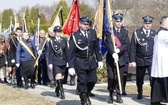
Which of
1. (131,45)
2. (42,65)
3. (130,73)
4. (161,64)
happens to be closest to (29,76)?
(42,65)

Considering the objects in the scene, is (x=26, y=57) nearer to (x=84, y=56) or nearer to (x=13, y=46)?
(x=13, y=46)

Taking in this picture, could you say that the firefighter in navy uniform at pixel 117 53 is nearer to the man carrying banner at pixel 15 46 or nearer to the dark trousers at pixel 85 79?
the dark trousers at pixel 85 79

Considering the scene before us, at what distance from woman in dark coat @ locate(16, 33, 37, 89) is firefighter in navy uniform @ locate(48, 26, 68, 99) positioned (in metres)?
2.45

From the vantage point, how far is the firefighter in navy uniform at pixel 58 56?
468 inches

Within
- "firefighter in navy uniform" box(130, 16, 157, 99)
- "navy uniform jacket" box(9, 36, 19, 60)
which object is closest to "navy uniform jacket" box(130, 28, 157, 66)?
"firefighter in navy uniform" box(130, 16, 157, 99)

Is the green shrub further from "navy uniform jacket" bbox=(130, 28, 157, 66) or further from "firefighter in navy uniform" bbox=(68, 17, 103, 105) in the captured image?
"firefighter in navy uniform" bbox=(68, 17, 103, 105)

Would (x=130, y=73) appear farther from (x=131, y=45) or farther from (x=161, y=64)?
(x=161, y=64)

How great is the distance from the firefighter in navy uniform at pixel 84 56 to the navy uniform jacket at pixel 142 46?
1.32 metres

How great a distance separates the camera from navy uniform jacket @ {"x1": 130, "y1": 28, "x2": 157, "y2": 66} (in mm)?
10750

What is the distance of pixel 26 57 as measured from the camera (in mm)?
14586

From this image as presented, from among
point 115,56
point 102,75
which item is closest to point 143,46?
point 115,56

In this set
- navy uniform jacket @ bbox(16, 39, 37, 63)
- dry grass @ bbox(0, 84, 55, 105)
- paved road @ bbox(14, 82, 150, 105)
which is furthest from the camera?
navy uniform jacket @ bbox(16, 39, 37, 63)

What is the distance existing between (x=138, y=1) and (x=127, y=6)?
1.36 m

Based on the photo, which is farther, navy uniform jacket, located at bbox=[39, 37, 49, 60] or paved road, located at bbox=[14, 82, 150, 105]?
navy uniform jacket, located at bbox=[39, 37, 49, 60]
